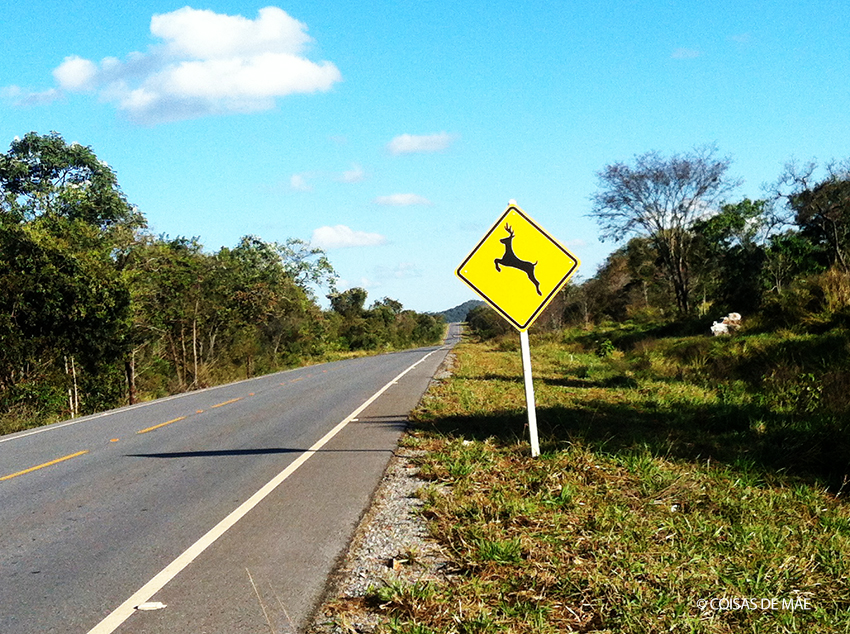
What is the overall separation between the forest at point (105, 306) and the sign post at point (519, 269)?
13597 mm

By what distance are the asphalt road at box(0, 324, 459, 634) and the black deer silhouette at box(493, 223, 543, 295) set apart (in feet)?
9.06

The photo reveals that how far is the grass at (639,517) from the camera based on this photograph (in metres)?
3.85

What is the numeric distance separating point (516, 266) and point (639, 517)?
11.2 ft

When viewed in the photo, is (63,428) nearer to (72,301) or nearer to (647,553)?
(72,301)

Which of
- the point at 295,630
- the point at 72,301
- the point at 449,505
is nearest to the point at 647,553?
the point at 449,505

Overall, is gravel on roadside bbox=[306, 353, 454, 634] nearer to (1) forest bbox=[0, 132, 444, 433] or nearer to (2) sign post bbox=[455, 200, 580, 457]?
(2) sign post bbox=[455, 200, 580, 457]

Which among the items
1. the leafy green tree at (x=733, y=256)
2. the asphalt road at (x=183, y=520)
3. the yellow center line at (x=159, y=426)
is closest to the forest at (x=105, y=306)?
the yellow center line at (x=159, y=426)

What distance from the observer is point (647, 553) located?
15.0 ft

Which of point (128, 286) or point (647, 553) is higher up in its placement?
point (128, 286)

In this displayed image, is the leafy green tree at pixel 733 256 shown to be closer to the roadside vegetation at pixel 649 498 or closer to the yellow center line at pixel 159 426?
the roadside vegetation at pixel 649 498

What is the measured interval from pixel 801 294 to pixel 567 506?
18.1 meters

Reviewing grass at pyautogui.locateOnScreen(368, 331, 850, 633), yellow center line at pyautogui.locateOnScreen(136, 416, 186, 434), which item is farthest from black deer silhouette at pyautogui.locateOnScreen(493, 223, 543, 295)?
yellow center line at pyautogui.locateOnScreen(136, 416, 186, 434)

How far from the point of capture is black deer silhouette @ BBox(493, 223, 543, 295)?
26.1 feet

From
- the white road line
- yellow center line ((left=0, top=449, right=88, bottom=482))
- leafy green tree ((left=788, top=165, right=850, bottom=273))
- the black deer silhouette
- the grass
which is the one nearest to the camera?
the grass
